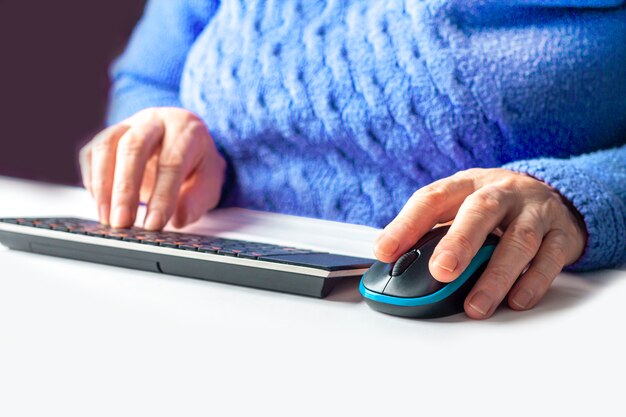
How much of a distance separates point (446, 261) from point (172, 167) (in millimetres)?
416

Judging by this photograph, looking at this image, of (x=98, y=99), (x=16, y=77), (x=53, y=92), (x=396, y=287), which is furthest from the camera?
(x=16, y=77)

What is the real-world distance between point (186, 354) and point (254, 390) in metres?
0.06

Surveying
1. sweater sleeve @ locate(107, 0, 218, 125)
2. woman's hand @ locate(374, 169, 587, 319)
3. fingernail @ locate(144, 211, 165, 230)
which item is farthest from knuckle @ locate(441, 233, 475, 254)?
sweater sleeve @ locate(107, 0, 218, 125)

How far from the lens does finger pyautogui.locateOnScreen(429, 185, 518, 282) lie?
0.46m

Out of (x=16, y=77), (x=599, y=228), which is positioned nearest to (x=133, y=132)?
(x=599, y=228)

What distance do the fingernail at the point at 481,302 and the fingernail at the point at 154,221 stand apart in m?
0.37

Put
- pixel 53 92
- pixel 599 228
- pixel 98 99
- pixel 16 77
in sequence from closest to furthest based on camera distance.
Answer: pixel 599 228 < pixel 98 99 < pixel 53 92 < pixel 16 77

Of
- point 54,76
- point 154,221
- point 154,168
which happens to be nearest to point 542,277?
point 154,221

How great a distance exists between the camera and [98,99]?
3.65 feet

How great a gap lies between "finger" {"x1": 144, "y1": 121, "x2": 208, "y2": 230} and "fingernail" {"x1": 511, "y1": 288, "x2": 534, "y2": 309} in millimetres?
379

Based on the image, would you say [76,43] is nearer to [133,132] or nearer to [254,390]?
[133,132]

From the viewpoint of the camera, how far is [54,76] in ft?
3.89

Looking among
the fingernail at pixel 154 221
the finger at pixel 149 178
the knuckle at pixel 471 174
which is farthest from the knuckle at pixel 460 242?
the finger at pixel 149 178

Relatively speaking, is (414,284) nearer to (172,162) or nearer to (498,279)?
(498,279)
